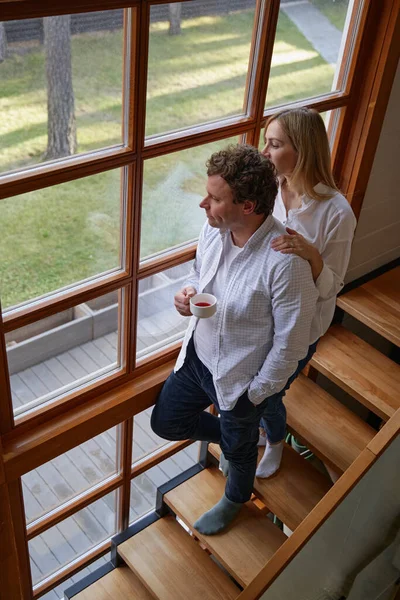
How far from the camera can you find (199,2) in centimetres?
208

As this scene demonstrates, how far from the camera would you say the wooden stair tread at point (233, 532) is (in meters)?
2.77

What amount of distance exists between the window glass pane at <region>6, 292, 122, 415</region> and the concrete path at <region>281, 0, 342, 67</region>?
1.13 metres

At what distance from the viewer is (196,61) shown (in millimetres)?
2193

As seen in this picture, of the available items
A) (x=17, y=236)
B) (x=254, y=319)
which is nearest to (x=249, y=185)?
(x=254, y=319)

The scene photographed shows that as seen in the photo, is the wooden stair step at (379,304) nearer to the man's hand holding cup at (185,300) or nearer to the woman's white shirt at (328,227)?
the woman's white shirt at (328,227)

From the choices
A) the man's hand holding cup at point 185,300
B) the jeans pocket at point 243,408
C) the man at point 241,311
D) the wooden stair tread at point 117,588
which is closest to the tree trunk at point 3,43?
the man at point 241,311

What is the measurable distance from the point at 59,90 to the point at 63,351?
907 millimetres

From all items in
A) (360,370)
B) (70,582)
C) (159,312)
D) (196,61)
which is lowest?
(70,582)

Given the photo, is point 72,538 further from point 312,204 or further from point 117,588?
point 312,204

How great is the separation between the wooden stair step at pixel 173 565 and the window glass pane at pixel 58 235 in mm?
1330

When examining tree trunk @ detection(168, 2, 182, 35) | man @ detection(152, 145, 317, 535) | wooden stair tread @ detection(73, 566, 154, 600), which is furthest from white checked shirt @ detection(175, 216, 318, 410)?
wooden stair tread @ detection(73, 566, 154, 600)

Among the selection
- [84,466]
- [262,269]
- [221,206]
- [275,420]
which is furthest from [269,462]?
[221,206]

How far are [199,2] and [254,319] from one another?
3.18 ft

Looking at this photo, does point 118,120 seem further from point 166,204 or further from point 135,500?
point 135,500
